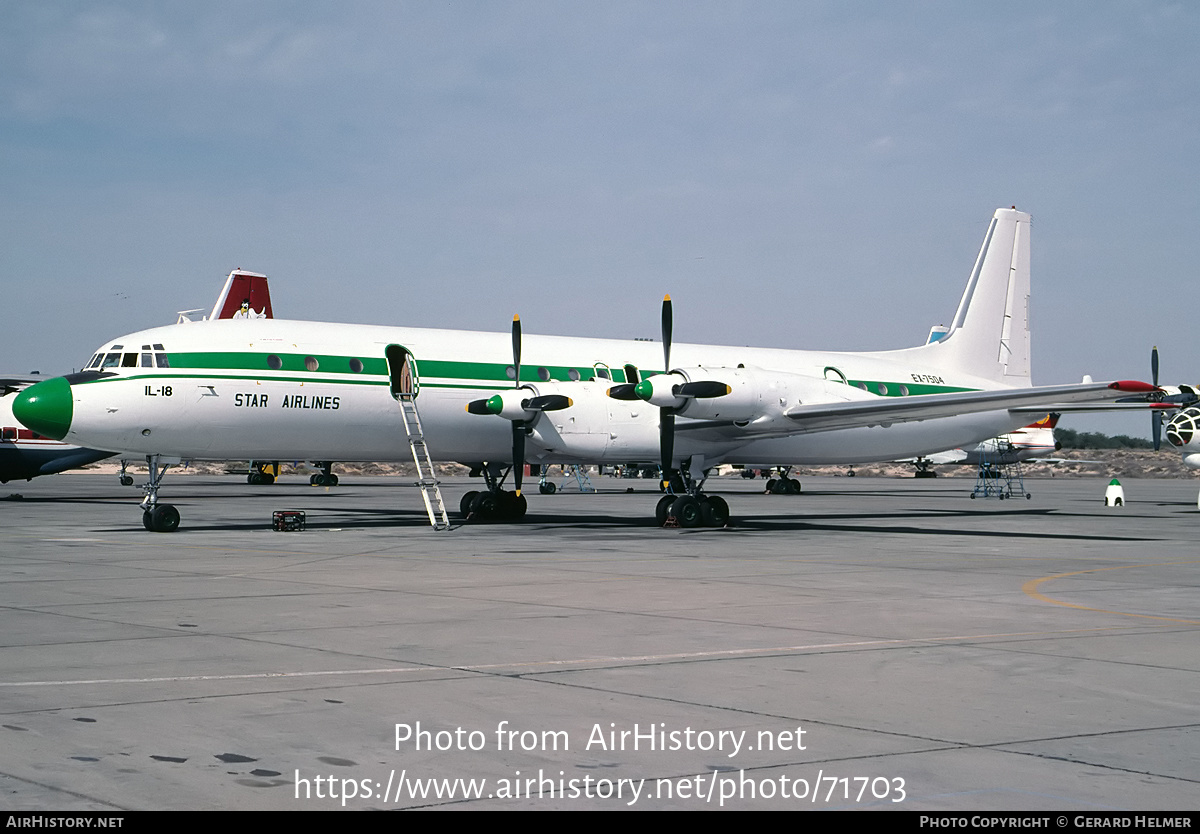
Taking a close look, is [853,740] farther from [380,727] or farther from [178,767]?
[178,767]

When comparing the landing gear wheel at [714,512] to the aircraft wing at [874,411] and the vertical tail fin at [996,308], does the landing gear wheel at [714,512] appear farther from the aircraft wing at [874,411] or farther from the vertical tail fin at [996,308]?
the vertical tail fin at [996,308]

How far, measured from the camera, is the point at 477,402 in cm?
2539

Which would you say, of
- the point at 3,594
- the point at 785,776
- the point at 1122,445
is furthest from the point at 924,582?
the point at 1122,445

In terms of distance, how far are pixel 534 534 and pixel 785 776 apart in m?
17.9

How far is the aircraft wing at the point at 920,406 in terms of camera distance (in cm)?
2373

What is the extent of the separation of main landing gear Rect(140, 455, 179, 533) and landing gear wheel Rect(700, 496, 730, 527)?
434 inches

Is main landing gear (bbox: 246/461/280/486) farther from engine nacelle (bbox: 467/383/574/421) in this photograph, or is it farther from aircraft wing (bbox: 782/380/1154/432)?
aircraft wing (bbox: 782/380/1154/432)

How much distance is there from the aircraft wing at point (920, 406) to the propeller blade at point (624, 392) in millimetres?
3562

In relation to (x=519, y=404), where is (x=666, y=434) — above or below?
below

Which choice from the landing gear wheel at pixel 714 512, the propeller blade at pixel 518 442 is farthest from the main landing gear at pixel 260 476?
the landing gear wheel at pixel 714 512

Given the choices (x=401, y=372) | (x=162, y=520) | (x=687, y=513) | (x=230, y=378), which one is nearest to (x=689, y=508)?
(x=687, y=513)

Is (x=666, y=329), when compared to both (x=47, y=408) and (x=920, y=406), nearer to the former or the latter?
(x=920, y=406)

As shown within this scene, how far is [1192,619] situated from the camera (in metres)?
11.2

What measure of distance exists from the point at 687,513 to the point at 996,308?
1318cm
